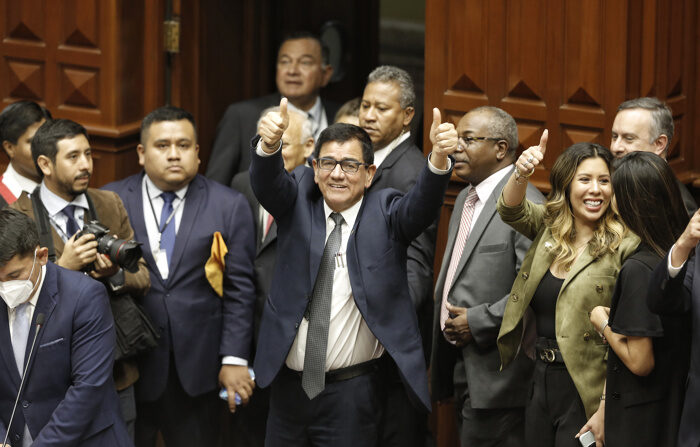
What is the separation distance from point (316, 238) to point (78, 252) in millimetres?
931

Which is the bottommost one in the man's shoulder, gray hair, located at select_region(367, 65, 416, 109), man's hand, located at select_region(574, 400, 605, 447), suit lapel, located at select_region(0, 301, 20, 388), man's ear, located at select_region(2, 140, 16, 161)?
man's hand, located at select_region(574, 400, 605, 447)

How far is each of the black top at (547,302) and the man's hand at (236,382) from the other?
1.45 metres

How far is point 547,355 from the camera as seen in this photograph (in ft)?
13.8

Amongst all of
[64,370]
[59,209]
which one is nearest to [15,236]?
Result: [64,370]

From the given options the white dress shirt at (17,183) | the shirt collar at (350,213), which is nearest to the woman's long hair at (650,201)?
the shirt collar at (350,213)

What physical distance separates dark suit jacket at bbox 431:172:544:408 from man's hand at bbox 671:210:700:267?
3.58ft

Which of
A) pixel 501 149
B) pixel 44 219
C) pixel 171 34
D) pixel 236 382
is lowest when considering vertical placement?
pixel 236 382

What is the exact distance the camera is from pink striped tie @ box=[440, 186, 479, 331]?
187 inches

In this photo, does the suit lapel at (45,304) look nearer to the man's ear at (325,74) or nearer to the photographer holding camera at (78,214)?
the photographer holding camera at (78,214)

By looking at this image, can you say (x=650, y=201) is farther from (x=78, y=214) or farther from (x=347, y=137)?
(x=78, y=214)

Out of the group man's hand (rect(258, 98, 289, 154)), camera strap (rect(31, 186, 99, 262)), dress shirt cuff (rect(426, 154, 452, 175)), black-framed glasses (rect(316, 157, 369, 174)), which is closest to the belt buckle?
dress shirt cuff (rect(426, 154, 452, 175))

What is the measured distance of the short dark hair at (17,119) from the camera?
5.22 m

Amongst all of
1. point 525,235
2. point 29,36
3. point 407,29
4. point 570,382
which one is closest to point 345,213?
point 525,235

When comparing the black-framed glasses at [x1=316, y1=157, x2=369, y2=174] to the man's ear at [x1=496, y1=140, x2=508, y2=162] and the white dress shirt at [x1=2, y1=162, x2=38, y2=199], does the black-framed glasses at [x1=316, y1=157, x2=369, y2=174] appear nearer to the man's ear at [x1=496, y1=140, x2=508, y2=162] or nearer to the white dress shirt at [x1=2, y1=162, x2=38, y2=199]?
the man's ear at [x1=496, y1=140, x2=508, y2=162]
